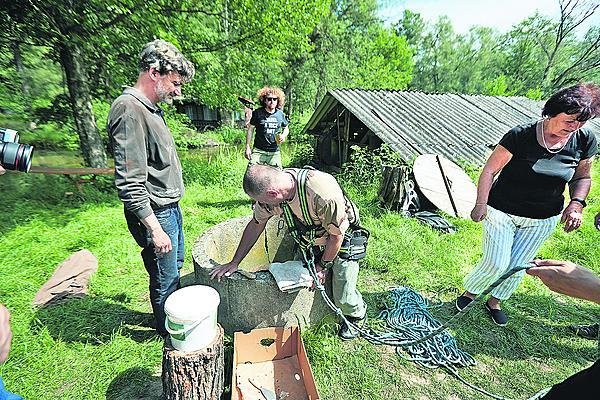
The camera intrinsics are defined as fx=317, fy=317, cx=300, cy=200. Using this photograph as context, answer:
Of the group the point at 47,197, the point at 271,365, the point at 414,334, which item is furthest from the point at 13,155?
the point at 47,197

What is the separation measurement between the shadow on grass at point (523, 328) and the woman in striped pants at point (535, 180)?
1.90ft

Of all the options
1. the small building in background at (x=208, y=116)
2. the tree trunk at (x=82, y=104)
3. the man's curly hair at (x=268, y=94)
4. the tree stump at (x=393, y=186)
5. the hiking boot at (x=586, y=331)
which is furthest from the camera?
the small building in background at (x=208, y=116)

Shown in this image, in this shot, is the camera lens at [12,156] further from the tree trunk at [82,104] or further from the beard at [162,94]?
the tree trunk at [82,104]

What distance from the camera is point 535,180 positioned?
2.57 meters

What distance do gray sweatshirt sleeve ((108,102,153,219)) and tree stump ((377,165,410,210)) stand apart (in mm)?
4436

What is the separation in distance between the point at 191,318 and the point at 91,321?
1870mm

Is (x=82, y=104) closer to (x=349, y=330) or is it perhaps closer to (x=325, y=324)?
(x=325, y=324)

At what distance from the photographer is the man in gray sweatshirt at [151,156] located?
2111 millimetres

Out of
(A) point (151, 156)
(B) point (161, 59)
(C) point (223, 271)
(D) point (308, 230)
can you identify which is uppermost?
(B) point (161, 59)

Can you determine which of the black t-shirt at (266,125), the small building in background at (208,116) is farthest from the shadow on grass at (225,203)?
the small building in background at (208,116)

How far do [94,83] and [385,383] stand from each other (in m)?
8.26

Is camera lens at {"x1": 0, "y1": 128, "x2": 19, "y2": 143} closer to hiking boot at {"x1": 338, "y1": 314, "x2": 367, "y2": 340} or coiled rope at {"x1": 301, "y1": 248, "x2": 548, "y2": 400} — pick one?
coiled rope at {"x1": 301, "y1": 248, "x2": 548, "y2": 400}

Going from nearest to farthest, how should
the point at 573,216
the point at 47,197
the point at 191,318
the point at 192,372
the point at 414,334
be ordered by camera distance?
the point at 191,318 → the point at 192,372 → the point at 573,216 → the point at 414,334 → the point at 47,197

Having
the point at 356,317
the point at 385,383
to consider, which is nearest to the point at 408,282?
the point at 356,317
